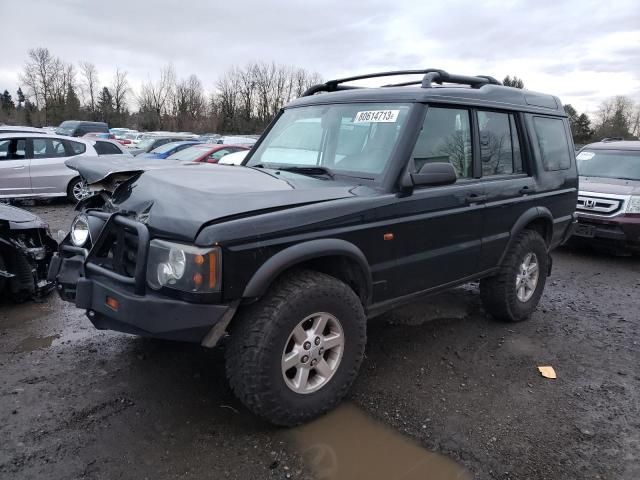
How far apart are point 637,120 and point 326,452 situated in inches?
3352

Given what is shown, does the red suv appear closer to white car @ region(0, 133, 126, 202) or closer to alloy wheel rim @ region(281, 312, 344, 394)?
alloy wheel rim @ region(281, 312, 344, 394)

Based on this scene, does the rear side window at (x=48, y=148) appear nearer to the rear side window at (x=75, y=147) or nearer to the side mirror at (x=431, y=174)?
the rear side window at (x=75, y=147)

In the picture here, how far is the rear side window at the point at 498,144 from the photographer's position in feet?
13.4

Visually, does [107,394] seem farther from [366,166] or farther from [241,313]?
[366,166]

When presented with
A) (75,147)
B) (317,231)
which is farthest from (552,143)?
(75,147)

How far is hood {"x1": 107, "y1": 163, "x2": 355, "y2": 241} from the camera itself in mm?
2609

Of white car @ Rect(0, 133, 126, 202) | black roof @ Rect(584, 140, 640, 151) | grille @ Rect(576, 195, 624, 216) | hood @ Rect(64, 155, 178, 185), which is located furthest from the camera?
white car @ Rect(0, 133, 126, 202)

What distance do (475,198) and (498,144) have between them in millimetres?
712

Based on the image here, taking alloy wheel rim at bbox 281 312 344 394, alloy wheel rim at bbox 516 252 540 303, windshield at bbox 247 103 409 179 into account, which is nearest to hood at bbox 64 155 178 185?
windshield at bbox 247 103 409 179

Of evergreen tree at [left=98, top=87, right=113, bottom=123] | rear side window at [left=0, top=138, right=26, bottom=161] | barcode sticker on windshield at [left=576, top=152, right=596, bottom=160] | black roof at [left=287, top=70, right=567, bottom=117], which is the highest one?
evergreen tree at [left=98, top=87, right=113, bottom=123]

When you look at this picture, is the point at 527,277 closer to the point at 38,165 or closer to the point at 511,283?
the point at 511,283

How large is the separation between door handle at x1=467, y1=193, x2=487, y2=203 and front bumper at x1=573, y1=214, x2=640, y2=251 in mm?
4170

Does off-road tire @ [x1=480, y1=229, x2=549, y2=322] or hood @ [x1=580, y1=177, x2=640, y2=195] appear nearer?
off-road tire @ [x1=480, y1=229, x2=549, y2=322]

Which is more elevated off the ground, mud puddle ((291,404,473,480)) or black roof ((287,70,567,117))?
black roof ((287,70,567,117))
